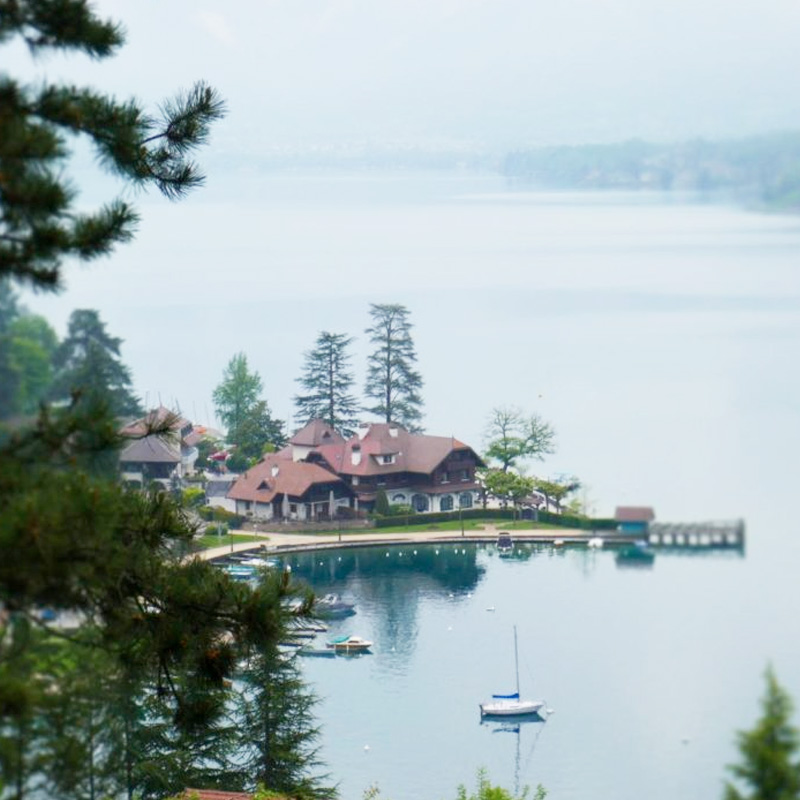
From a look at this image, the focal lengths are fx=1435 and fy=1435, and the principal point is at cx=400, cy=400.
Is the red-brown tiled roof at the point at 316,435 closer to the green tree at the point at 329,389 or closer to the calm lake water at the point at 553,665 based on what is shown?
the green tree at the point at 329,389

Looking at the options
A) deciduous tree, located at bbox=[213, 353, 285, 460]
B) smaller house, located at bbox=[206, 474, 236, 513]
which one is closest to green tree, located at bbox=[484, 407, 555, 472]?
deciduous tree, located at bbox=[213, 353, 285, 460]

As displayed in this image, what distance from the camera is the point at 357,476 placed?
14047 millimetres

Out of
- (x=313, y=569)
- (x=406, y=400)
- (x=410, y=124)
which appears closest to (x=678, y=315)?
(x=406, y=400)

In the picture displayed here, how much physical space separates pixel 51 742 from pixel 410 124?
952 inches

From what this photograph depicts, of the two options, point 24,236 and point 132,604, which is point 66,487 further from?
point 132,604

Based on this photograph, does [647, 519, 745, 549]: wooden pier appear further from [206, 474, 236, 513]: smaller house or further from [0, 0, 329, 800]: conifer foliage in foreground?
[206, 474, 236, 513]: smaller house

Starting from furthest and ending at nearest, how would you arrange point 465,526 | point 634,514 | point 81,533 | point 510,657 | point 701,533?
point 465,526
point 510,657
point 634,514
point 701,533
point 81,533

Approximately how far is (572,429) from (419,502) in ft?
7.20

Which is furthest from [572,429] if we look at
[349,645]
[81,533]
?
[81,533]

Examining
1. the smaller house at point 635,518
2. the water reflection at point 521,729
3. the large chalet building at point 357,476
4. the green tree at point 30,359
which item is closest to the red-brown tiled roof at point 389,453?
the large chalet building at point 357,476

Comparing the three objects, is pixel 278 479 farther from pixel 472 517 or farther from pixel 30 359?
pixel 30 359

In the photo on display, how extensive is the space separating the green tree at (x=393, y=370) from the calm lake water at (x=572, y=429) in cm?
26

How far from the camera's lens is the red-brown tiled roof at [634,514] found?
791cm

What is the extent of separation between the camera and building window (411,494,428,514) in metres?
14.0
